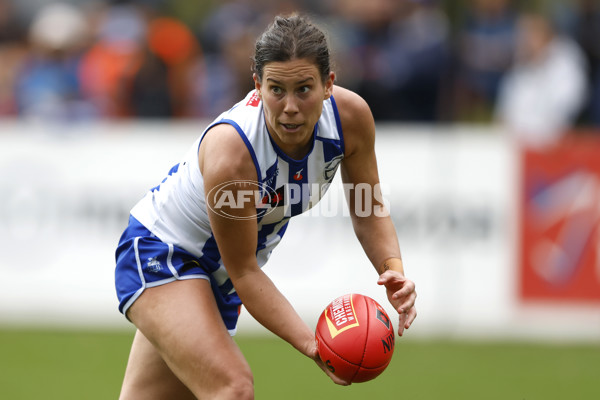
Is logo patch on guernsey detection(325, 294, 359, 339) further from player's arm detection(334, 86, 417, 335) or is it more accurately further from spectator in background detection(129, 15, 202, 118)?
spectator in background detection(129, 15, 202, 118)

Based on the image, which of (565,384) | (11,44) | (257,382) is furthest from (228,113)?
(11,44)

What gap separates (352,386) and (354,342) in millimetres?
3585

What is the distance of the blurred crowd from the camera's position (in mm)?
9484

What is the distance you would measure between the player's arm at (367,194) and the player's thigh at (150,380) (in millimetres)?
1160

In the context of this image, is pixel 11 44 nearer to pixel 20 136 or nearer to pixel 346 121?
pixel 20 136

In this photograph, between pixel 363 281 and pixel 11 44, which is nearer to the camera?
pixel 363 281

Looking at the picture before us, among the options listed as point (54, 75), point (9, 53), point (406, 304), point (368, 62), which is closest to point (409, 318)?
point (406, 304)

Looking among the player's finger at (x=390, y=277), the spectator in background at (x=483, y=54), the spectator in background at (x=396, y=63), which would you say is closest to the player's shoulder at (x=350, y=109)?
the player's finger at (x=390, y=277)

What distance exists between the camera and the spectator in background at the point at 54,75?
995 cm

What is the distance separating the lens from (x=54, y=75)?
10141mm

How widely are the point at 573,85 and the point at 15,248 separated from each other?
5753 millimetres

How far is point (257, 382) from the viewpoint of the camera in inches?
289

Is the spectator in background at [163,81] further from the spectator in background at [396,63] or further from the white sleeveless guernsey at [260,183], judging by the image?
the white sleeveless guernsey at [260,183]

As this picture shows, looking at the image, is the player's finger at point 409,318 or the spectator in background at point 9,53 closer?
the player's finger at point 409,318
